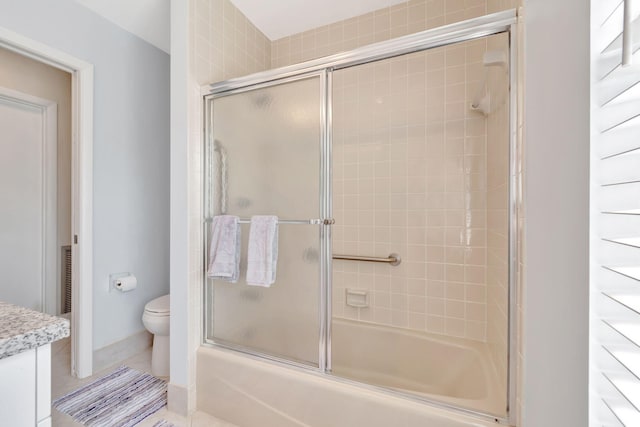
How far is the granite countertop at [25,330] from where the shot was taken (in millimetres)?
499

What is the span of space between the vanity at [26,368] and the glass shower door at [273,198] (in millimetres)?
974

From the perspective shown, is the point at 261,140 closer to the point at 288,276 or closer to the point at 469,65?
the point at 288,276

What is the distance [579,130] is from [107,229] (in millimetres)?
2482

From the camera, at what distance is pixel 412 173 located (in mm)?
1900

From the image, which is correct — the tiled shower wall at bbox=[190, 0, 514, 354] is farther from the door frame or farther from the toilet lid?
the door frame

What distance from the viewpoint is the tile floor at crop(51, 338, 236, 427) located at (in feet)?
4.91

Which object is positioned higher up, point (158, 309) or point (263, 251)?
point (263, 251)

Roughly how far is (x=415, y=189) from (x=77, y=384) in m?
2.46

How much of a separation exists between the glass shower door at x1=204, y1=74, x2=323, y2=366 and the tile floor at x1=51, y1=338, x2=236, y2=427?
39 cm

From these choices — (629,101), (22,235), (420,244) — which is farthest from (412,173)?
(22,235)

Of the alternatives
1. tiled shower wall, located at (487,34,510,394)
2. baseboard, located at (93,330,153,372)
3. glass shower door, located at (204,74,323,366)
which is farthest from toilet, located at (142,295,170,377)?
tiled shower wall, located at (487,34,510,394)

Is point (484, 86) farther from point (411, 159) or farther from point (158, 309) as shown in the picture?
point (158, 309)

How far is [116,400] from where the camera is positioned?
165cm

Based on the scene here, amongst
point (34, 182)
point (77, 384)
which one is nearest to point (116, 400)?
point (77, 384)
